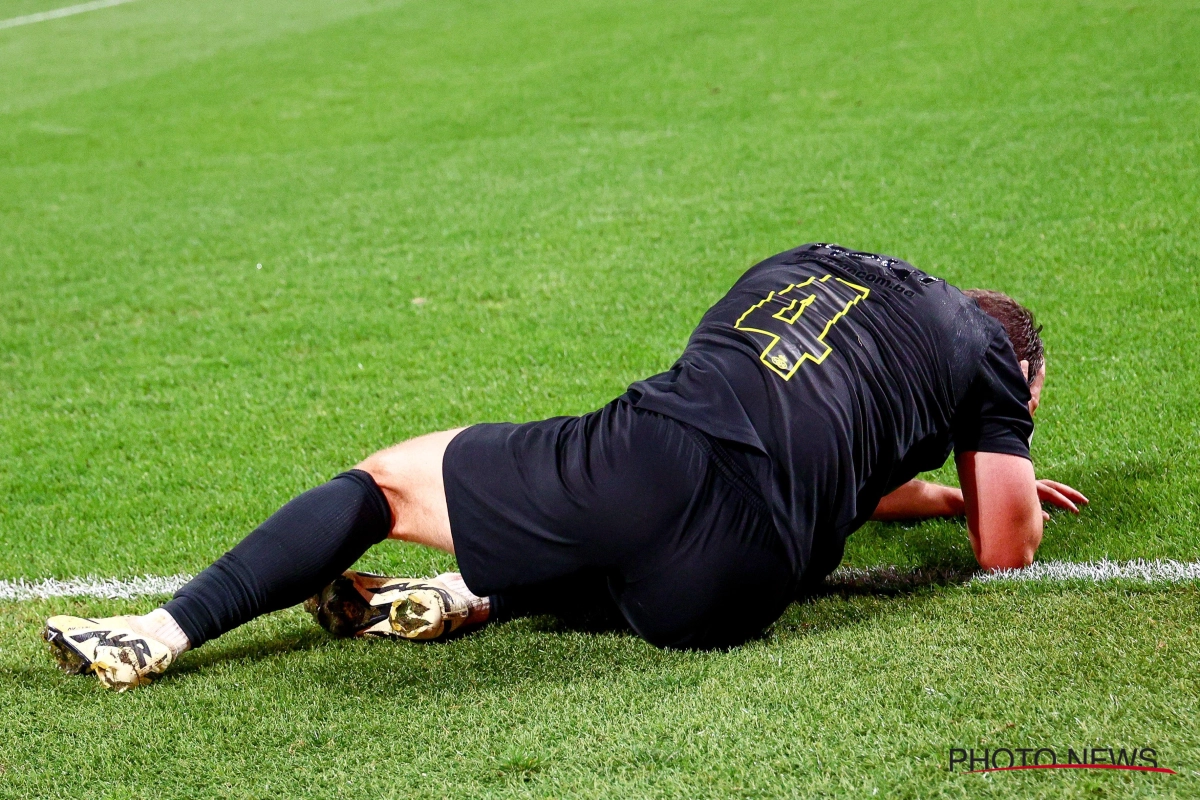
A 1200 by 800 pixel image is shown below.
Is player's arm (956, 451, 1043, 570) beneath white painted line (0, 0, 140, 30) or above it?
beneath

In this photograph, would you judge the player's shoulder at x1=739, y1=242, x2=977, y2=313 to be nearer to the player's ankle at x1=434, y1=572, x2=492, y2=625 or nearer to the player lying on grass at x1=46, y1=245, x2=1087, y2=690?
the player lying on grass at x1=46, y1=245, x2=1087, y2=690

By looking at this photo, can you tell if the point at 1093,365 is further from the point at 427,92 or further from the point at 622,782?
the point at 427,92

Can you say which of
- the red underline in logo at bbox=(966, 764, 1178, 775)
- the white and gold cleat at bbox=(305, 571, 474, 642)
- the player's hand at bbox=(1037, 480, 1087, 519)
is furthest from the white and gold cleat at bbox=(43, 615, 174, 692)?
the player's hand at bbox=(1037, 480, 1087, 519)

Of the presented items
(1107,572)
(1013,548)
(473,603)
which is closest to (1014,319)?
(1013,548)

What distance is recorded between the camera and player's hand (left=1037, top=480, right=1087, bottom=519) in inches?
144

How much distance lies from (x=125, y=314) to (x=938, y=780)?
213 inches

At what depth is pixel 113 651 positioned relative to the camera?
9.49 ft

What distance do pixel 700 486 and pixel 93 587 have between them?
7.04 feet

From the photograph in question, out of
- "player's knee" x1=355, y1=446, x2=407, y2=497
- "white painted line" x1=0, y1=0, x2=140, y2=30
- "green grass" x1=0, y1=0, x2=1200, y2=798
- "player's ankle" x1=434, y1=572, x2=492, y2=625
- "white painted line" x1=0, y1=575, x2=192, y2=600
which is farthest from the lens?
"white painted line" x1=0, y1=0, x2=140, y2=30

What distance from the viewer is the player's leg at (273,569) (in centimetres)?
291

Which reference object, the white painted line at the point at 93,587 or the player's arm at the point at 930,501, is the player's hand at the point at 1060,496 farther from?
the white painted line at the point at 93,587

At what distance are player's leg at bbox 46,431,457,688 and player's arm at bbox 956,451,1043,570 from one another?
4.62 ft

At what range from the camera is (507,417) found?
4.82 metres
